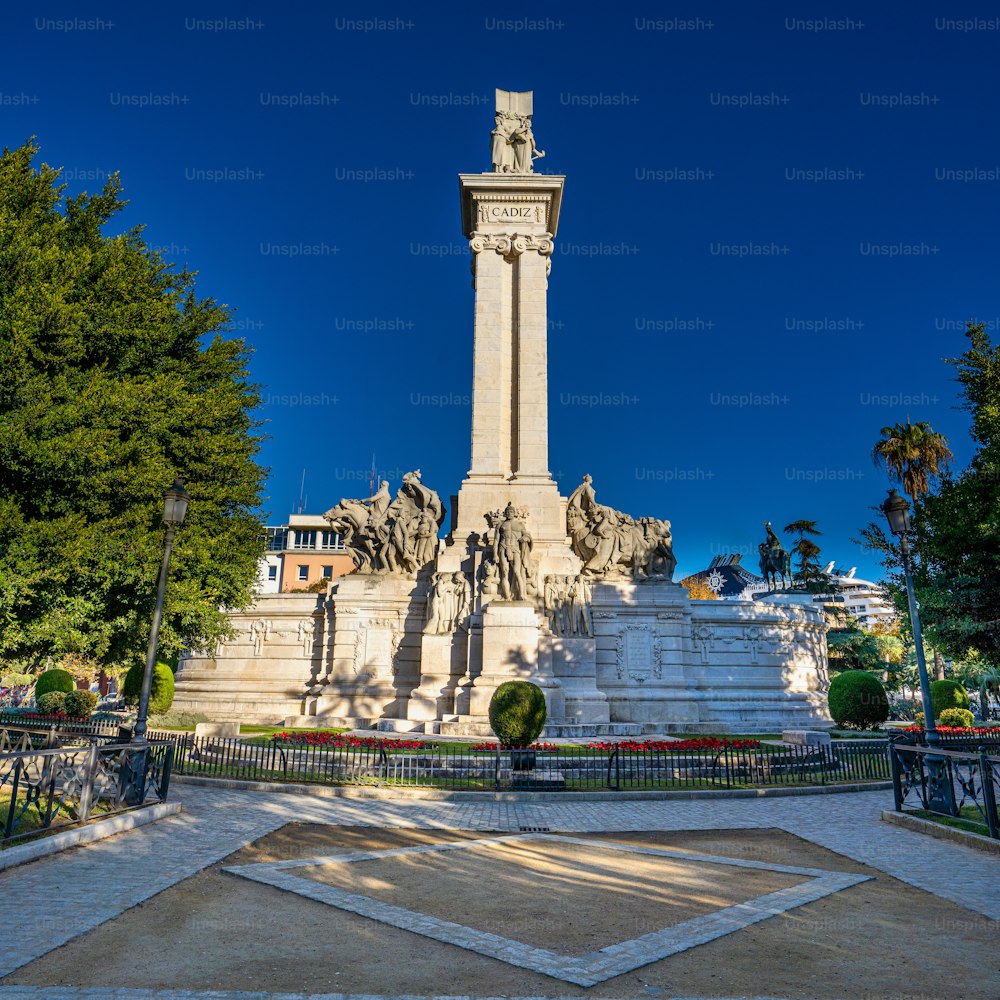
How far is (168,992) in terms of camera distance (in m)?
4.95

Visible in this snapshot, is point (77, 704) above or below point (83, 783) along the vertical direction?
above

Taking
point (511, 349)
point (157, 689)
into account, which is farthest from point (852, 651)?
point (157, 689)

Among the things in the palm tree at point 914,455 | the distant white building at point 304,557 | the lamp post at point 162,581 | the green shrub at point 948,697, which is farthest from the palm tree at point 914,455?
the distant white building at point 304,557

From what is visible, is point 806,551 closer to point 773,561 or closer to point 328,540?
point 773,561

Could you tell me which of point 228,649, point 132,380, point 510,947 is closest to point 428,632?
point 228,649

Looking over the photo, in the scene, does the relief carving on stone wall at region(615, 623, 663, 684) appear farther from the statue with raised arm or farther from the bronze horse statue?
the bronze horse statue

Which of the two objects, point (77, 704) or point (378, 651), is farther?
point (77, 704)

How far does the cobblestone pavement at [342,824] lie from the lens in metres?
6.49

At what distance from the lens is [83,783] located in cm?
975

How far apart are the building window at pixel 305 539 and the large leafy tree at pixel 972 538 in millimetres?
82854

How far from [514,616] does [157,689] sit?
571 inches

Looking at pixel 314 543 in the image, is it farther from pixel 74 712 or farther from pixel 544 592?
pixel 544 592

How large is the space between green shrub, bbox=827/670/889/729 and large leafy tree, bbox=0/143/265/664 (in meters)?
22.5

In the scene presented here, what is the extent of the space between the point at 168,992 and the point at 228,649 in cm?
2632
